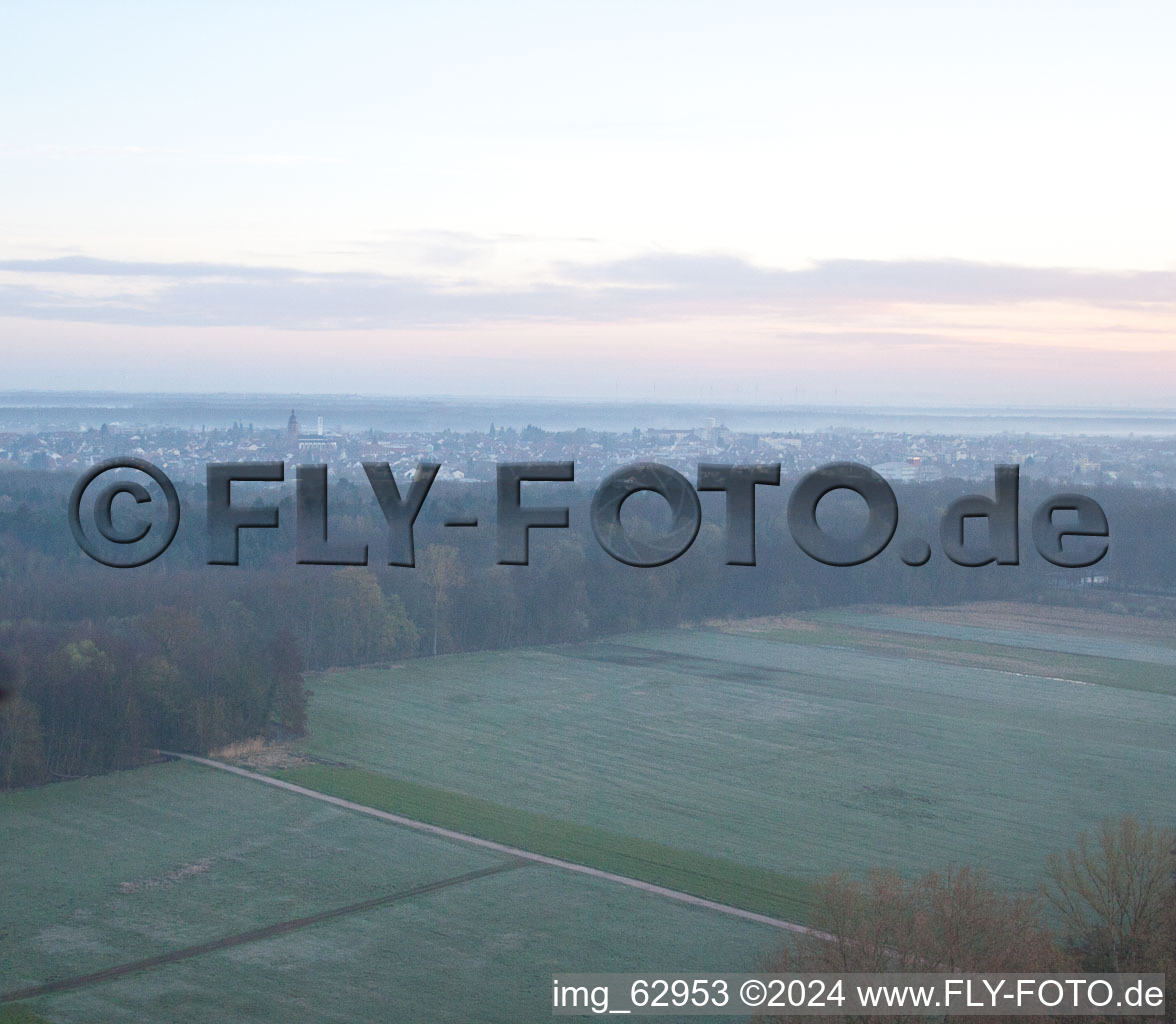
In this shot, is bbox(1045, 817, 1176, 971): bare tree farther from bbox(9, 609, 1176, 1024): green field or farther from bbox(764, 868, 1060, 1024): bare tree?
bbox(9, 609, 1176, 1024): green field

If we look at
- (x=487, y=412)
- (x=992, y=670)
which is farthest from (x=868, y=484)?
(x=487, y=412)

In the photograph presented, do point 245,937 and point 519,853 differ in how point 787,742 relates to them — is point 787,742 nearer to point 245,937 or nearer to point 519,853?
point 519,853

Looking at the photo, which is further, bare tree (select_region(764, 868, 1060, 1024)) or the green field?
the green field

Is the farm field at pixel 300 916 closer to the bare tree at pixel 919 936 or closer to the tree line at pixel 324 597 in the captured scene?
the bare tree at pixel 919 936

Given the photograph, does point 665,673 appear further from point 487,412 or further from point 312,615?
point 487,412

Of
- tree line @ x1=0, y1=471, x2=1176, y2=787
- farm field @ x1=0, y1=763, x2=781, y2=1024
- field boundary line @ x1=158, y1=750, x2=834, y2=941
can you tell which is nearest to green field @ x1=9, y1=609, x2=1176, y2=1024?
farm field @ x1=0, y1=763, x2=781, y2=1024

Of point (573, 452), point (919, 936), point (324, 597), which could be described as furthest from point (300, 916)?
point (573, 452)

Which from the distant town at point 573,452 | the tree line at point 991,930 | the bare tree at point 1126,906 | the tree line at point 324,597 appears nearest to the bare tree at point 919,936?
the tree line at point 991,930
